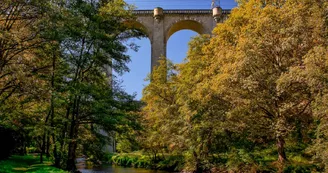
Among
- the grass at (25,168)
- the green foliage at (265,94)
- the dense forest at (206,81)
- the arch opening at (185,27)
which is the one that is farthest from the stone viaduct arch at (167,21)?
the grass at (25,168)

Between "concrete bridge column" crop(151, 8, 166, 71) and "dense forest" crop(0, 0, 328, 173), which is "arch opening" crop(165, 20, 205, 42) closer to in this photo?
"concrete bridge column" crop(151, 8, 166, 71)

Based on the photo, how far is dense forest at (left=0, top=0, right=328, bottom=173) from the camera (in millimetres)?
11219

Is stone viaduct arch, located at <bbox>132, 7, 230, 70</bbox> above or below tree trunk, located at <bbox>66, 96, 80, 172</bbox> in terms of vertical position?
above

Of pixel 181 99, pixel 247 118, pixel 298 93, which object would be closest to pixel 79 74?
pixel 181 99

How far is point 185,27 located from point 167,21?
3821mm

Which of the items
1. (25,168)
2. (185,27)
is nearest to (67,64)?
(25,168)

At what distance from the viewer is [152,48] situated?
1487 inches

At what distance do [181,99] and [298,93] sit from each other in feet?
23.0

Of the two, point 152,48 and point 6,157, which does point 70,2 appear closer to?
point 6,157

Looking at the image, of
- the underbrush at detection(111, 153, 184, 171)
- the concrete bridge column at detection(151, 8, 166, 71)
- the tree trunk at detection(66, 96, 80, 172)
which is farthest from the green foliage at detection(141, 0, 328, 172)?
the concrete bridge column at detection(151, 8, 166, 71)

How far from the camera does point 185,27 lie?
4156 cm

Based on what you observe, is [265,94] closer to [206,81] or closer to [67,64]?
[206,81]

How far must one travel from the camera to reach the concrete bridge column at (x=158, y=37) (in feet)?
123

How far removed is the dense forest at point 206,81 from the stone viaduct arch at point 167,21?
75.8 ft
